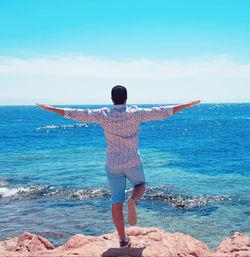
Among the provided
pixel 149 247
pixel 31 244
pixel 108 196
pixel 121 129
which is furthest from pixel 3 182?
pixel 121 129

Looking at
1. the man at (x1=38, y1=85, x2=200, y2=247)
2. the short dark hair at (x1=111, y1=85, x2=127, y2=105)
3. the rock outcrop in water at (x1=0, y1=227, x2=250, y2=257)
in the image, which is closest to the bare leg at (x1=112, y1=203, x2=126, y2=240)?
the man at (x1=38, y1=85, x2=200, y2=247)

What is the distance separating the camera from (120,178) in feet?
23.1

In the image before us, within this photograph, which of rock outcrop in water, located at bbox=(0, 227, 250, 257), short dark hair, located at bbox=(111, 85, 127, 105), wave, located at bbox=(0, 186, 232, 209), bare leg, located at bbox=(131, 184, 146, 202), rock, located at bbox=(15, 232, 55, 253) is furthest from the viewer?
wave, located at bbox=(0, 186, 232, 209)

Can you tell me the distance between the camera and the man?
6816mm

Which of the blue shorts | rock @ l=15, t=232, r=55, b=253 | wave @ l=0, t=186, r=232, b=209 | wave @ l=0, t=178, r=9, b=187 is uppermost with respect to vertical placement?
the blue shorts

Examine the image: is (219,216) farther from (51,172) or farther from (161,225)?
(51,172)

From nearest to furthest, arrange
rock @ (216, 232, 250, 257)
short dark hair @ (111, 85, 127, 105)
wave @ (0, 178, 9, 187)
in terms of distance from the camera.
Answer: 1. short dark hair @ (111, 85, 127, 105)
2. rock @ (216, 232, 250, 257)
3. wave @ (0, 178, 9, 187)

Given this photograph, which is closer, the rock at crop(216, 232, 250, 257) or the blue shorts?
the blue shorts

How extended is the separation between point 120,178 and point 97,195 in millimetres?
15534

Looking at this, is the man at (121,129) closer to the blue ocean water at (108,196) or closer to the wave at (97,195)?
the blue ocean water at (108,196)

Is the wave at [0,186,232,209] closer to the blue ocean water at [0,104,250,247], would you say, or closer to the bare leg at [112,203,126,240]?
the blue ocean water at [0,104,250,247]

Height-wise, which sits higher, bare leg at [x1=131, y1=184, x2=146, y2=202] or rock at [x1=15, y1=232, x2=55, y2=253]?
bare leg at [x1=131, y1=184, x2=146, y2=202]

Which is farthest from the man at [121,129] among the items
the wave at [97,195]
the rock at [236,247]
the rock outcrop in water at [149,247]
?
the wave at [97,195]

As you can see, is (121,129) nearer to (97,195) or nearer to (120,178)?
(120,178)
